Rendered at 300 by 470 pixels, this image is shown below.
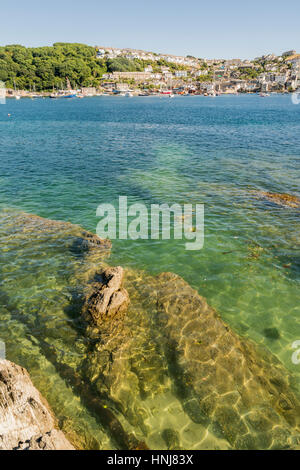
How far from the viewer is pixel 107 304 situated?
10.4 metres

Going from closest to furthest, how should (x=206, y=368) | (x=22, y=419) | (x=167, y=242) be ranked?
1. (x=22, y=419)
2. (x=206, y=368)
3. (x=167, y=242)

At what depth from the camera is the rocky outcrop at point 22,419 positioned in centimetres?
544

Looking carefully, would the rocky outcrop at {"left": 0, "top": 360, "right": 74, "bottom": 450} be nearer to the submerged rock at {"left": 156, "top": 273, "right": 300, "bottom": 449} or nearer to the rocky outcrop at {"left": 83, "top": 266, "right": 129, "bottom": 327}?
the rocky outcrop at {"left": 83, "top": 266, "right": 129, "bottom": 327}

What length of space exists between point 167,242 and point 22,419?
38.3 feet

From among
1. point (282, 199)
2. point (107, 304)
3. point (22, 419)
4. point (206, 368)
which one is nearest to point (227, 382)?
point (206, 368)

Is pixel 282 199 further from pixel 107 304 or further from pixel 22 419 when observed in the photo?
pixel 22 419

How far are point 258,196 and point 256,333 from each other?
15343mm

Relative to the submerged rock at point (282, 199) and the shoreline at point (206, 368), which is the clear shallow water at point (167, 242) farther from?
the submerged rock at point (282, 199)

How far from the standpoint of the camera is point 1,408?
5918 mm

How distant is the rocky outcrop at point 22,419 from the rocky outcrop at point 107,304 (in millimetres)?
3507

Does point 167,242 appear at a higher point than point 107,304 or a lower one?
higher

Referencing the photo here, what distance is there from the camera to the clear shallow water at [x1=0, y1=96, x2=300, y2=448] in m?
9.73

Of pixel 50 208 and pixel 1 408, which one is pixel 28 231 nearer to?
pixel 50 208
